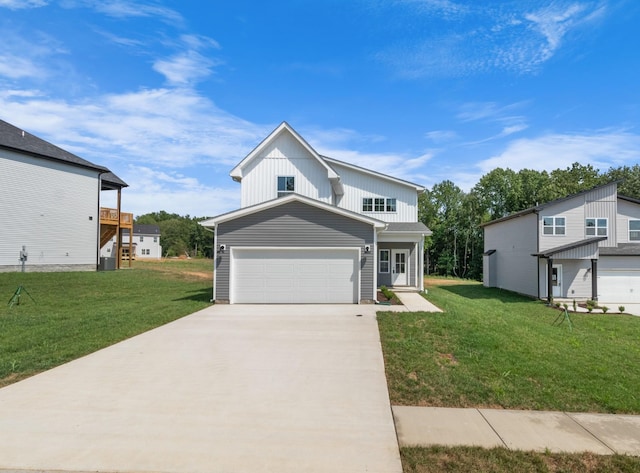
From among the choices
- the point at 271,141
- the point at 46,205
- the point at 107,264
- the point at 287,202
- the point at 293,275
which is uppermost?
the point at 271,141

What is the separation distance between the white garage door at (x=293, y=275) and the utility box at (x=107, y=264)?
59.5 feet

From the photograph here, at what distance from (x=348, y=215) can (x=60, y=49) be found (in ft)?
38.2

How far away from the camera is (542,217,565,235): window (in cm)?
2248

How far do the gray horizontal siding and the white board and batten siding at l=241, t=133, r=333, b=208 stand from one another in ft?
16.0

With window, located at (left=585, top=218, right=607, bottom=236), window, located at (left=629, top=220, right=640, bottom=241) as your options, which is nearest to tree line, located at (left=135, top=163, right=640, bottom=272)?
window, located at (left=629, top=220, right=640, bottom=241)

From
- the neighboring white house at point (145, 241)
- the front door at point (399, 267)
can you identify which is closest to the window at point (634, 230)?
the front door at point (399, 267)

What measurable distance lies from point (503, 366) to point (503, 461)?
11.0ft

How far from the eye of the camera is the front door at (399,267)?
21.0 metres

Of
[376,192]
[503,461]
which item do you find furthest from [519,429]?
[376,192]

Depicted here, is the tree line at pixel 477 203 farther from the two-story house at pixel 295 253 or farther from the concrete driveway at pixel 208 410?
the concrete driveway at pixel 208 410

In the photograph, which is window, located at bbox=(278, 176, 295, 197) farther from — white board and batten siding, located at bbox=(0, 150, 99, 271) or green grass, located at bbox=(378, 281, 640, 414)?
white board and batten siding, located at bbox=(0, 150, 99, 271)

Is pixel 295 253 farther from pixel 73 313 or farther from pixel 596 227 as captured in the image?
pixel 596 227

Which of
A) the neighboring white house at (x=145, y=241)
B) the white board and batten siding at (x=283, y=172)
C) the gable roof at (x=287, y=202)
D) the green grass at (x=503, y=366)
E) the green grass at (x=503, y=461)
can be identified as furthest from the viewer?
the neighboring white house at (x=145, y=241)

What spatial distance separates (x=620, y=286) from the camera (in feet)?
72.9
